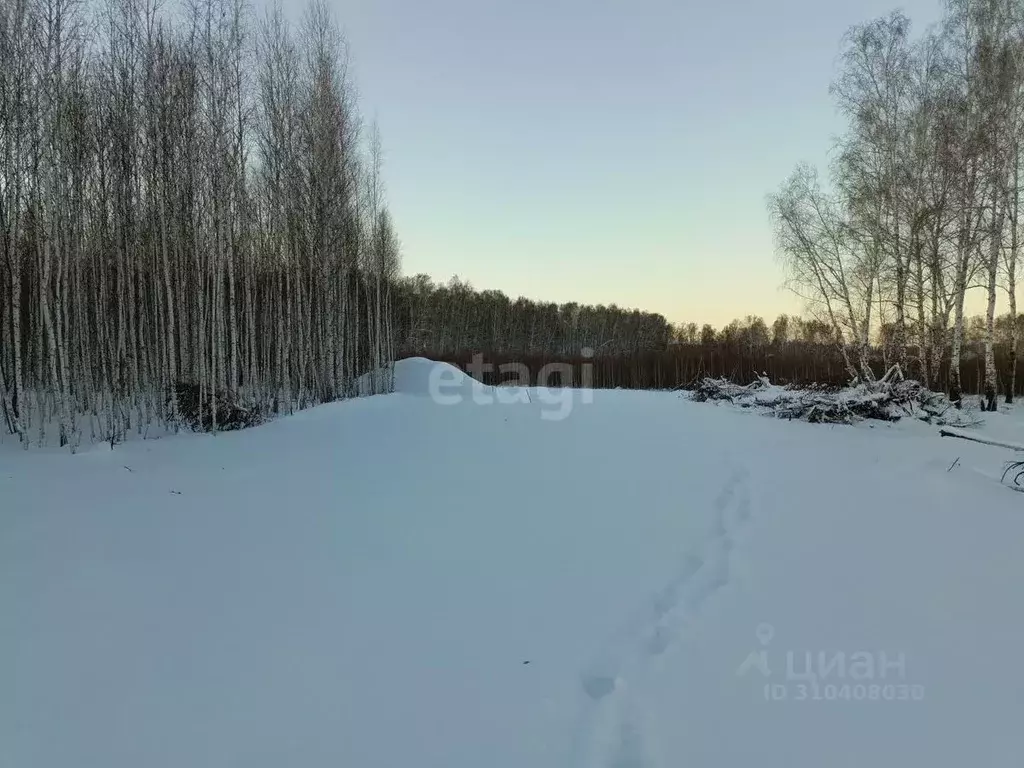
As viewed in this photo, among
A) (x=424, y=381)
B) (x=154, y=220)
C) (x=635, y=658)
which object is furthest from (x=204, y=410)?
(x=635, y=658)

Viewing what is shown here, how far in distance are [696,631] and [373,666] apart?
1.38m

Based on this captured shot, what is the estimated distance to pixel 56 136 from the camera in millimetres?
6867

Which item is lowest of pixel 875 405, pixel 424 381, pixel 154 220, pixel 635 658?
pixel 635 658

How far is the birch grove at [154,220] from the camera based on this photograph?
682 centimetres

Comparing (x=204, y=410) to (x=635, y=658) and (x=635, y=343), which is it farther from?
(x=635, y=343)

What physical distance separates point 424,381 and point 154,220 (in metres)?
7.42

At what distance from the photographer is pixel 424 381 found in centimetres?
1473

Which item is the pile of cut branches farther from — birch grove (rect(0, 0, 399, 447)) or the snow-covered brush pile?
the snow-covered brush pile

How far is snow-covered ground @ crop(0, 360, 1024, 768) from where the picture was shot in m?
1.66

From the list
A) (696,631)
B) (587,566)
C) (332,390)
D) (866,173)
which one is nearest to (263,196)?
(332,390)

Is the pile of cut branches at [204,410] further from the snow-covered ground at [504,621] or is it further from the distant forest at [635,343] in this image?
the distant forest at [635,343]

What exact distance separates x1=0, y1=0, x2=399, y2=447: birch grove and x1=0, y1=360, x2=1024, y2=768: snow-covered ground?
3.90m

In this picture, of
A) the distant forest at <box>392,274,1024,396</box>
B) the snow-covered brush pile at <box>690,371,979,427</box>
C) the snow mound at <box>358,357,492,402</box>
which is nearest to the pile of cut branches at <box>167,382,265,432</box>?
the snow mound at <box>358,357,492,402</box>

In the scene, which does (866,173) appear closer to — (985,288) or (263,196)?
(985,288)
